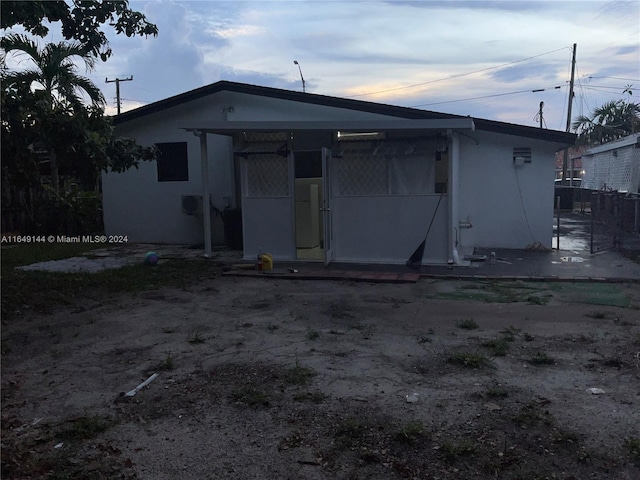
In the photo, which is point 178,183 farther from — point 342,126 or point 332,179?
point 342,126

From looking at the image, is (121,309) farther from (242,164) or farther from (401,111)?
(401,111)

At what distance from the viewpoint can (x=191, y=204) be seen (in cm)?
1373

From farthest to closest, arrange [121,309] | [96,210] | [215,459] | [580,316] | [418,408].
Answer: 1. [96,210]
2. [121,309]
3. [580,316]
4. [418,408]
5. [215,459]

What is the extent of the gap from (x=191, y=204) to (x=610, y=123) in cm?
2694

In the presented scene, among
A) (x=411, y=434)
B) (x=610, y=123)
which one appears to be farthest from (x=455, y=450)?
(x=610, y=123)

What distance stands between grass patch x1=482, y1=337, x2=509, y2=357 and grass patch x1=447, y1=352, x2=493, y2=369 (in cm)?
18

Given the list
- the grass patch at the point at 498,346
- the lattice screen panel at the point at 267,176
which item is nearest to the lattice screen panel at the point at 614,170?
the lattice screen panel at the point at 267,176

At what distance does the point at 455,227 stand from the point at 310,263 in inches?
109

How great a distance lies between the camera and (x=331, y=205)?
10547 millimetres

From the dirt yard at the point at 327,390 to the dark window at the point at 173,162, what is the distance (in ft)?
23.1

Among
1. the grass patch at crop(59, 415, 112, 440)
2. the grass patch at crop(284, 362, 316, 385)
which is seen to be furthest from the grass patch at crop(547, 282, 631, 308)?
the grass patch at crop(59, 415, 112, 440)

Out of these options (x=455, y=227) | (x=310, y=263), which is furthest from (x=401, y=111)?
(x=310, y=263)

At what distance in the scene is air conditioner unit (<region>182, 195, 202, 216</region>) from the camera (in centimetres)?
1371

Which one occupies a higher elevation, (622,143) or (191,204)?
(622,143)
